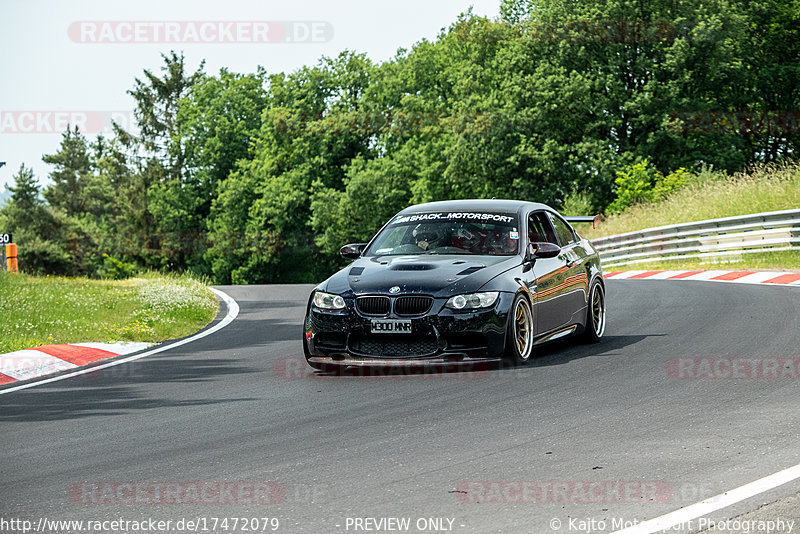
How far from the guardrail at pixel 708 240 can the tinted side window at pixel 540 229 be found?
535 inches

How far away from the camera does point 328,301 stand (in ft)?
Answer: 31.0

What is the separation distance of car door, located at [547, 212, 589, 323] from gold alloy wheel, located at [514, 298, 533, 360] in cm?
97

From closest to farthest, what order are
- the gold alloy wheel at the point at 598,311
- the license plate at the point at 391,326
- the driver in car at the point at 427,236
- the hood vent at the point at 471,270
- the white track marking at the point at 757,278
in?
the license plate at the point at 391,326, the hood vent at the point at 471,270, the driver in car at the point at 427,236, the gold alloy wheel at the point at 598,311, the white track marking at the point at 757,278

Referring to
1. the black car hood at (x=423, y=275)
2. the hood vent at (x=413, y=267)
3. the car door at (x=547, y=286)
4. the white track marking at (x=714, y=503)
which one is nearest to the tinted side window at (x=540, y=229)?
the car door at (x=547, y=286)

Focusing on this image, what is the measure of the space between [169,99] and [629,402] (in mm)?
75353

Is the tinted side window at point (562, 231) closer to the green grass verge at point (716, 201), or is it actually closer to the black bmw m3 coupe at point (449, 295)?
the black bmw m3 coupe at point (449, 295)

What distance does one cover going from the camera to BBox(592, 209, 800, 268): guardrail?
2356 centimetres

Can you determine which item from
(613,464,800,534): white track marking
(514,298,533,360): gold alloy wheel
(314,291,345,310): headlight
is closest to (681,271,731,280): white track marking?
(514,298,533,360): gold alloy wheel

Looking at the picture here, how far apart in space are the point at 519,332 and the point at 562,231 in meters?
2.39

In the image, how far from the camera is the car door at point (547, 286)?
399 inches

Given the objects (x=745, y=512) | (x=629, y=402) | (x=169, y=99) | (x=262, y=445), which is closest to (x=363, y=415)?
(x=262, y=445)

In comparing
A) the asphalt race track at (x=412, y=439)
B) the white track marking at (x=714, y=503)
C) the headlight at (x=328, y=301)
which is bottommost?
the asphalt race track at (x=412, y=439)

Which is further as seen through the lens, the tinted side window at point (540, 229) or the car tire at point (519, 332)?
the tinted side window at point (540, 229)

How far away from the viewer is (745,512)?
4625 millimetres
